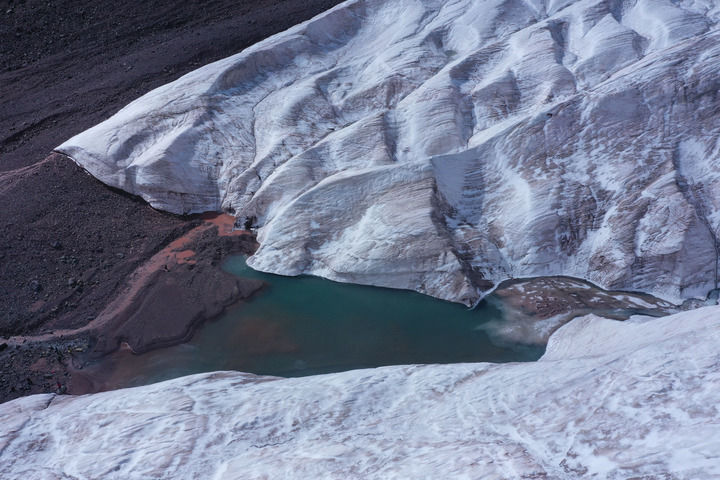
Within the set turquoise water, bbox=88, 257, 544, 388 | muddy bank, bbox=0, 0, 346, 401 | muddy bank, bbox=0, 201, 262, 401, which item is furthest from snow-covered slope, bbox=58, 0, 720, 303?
muddy bank, bbox=0, 0, 346, 401

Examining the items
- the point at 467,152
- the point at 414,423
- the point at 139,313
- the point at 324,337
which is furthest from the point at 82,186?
the point at 414,423

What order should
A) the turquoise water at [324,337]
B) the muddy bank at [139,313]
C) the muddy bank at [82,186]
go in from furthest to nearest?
the muddy bank at [82,186], the turquoise water at [324,337], the muddy bank at [139,313]

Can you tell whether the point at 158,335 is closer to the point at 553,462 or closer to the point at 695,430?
the point at 553,462

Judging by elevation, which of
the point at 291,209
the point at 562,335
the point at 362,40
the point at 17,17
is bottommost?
the point at 562,335

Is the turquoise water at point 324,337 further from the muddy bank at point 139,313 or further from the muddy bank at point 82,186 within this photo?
the muddy bank at point 82,186

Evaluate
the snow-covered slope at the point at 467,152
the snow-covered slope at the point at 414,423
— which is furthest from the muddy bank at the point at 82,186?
the snow-covered slope at the point at 414,423

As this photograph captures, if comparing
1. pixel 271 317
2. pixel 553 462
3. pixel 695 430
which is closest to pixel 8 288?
pixel 271 317

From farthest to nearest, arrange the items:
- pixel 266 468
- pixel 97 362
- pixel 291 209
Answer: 1. pixel 291 209
2. pixel 97 362
3. pixel 266 468

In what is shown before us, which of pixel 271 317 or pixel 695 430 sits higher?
pixel 695 430
